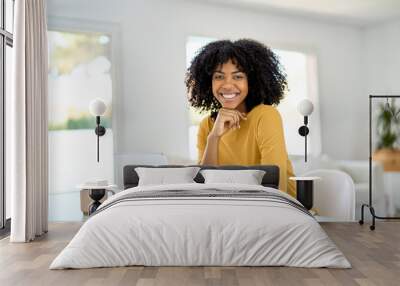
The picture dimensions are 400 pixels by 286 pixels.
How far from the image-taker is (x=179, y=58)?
7004mm

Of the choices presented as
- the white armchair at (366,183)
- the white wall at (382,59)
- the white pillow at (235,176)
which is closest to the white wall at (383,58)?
the white wall at (382,59)

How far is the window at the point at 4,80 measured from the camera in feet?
20.7

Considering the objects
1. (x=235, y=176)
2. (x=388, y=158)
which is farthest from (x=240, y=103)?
(x=388, y=158)

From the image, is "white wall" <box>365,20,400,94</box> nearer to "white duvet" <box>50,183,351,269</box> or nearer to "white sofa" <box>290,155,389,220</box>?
"white sofa" <box>290,155,389,220</box>

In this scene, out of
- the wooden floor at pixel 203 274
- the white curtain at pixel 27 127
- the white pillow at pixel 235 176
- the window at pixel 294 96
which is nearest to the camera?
the wooden floor at pixel 203 274

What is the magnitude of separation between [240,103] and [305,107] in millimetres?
762

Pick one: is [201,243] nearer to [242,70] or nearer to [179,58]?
[242,70]

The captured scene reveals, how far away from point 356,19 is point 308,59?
2.41 feet

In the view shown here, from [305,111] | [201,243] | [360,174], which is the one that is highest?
[305,111]

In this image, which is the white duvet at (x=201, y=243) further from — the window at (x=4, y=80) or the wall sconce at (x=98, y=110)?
the wall sconce at (x=98, y=110)

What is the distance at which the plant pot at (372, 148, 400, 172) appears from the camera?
7004 millimetres

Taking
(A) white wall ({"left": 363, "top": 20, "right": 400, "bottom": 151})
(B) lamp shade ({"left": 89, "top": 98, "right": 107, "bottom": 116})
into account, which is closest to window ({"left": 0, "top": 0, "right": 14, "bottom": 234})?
(B) lamp shade ({"left": 89, "top": 98, "right": 107, "bottom": 116})

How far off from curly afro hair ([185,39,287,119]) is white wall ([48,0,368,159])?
138 mm

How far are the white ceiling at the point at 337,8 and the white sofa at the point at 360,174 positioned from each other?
1.64m
